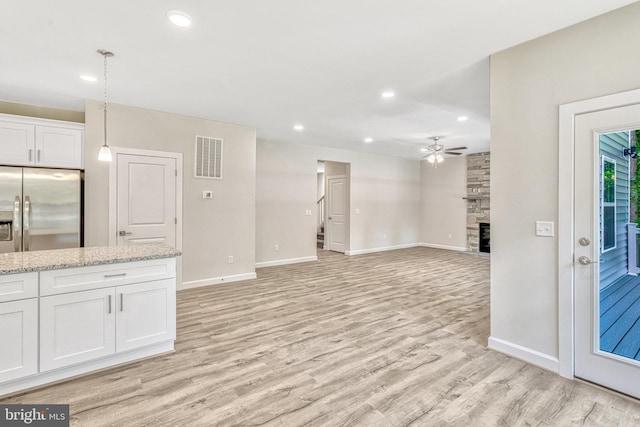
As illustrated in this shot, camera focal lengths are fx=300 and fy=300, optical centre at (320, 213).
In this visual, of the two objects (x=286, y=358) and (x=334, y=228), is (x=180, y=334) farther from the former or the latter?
(x=334, y=228)

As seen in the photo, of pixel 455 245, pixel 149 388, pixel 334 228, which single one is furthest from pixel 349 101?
pixel 455 245

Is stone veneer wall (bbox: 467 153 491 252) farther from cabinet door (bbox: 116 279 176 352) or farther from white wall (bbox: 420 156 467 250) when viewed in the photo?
cabinet door (bbox: 116 279 176 352)

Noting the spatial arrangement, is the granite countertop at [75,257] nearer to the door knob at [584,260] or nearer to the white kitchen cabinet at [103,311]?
the white kitchen cabinet at [103,311]

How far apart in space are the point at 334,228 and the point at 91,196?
229 inches

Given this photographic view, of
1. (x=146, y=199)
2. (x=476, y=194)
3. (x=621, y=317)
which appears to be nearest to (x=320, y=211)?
(x=476, y=194)

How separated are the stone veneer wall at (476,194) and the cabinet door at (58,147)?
28.0 ft

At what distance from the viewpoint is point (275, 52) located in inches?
109

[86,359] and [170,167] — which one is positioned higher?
[170,167]

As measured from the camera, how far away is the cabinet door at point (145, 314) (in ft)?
8.18

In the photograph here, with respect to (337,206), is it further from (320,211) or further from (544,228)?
(544,228)

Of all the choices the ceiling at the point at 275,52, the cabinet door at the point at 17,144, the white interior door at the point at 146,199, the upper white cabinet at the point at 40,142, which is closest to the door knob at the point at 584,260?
the ceiling at the point at 275,52

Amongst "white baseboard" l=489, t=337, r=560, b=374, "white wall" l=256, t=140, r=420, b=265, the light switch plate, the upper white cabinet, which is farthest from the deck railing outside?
the upper white cabinet

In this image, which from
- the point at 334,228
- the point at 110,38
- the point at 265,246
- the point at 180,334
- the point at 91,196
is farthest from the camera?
the point at 334,228

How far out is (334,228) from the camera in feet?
28.3
